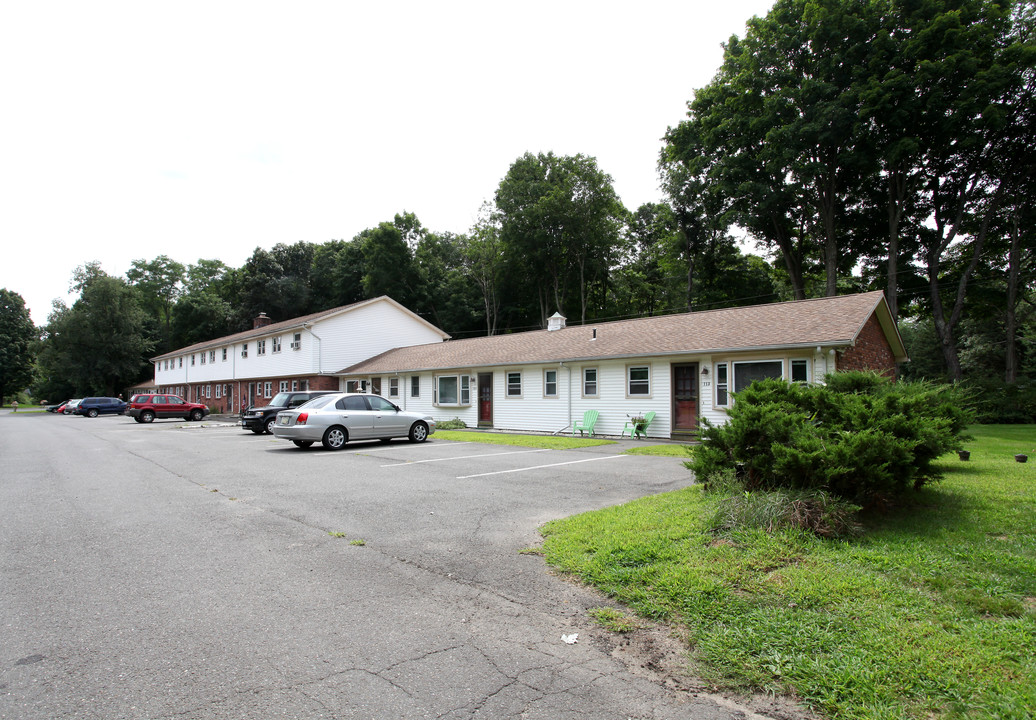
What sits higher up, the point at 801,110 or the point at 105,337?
the point at 801,110

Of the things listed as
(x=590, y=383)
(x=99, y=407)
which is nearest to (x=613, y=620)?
(x=590, y=383)

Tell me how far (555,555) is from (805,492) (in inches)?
104

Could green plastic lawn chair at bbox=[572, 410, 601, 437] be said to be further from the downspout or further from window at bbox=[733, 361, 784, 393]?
the downspout

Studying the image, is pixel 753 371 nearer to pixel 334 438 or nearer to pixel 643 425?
pixel 643 425

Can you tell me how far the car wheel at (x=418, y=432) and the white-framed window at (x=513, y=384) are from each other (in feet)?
19.2

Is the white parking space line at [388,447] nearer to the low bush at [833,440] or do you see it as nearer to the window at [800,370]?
the window at [800,370]

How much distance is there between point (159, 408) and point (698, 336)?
3197 centimetres

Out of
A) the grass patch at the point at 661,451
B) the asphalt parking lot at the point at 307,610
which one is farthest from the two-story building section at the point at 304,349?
the asphalt parking lot at the point at 307,610

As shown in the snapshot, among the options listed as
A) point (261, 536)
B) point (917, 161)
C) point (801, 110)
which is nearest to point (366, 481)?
point (261, 536)

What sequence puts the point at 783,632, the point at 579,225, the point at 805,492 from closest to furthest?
the point at 783,632 < the point at 805,492 < the point at 579,225

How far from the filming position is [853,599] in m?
3.71

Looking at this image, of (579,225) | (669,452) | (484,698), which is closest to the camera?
(484,698)

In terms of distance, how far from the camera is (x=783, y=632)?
133 inches

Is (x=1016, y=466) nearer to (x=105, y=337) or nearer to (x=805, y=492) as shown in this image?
(x=805, y=492)
